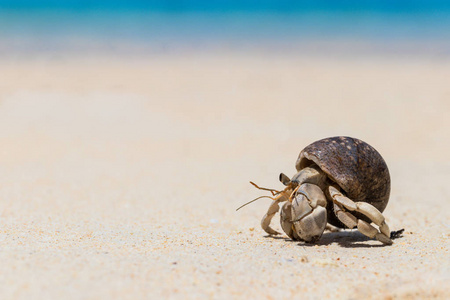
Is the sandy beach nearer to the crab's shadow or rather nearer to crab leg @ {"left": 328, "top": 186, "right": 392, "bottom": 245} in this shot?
the crab's shadow

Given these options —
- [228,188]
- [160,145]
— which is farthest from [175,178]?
[160,145]

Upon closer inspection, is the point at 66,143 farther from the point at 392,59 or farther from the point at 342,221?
the point at 392,59

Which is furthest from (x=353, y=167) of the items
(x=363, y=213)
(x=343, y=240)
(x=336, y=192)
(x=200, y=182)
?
(x=200, y=182)

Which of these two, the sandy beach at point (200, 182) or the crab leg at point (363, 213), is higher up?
the crab leg at point (363, 213)

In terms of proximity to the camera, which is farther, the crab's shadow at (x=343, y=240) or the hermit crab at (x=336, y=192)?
the crab's shadow at (x=343, y=240)

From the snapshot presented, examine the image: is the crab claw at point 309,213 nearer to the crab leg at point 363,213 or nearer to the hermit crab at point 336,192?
the hermit crab at point 336,192

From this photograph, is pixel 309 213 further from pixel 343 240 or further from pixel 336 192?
pixel 343 240

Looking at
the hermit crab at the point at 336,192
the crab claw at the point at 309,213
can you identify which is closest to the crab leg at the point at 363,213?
→ the hermit crab at the point at 336,192
